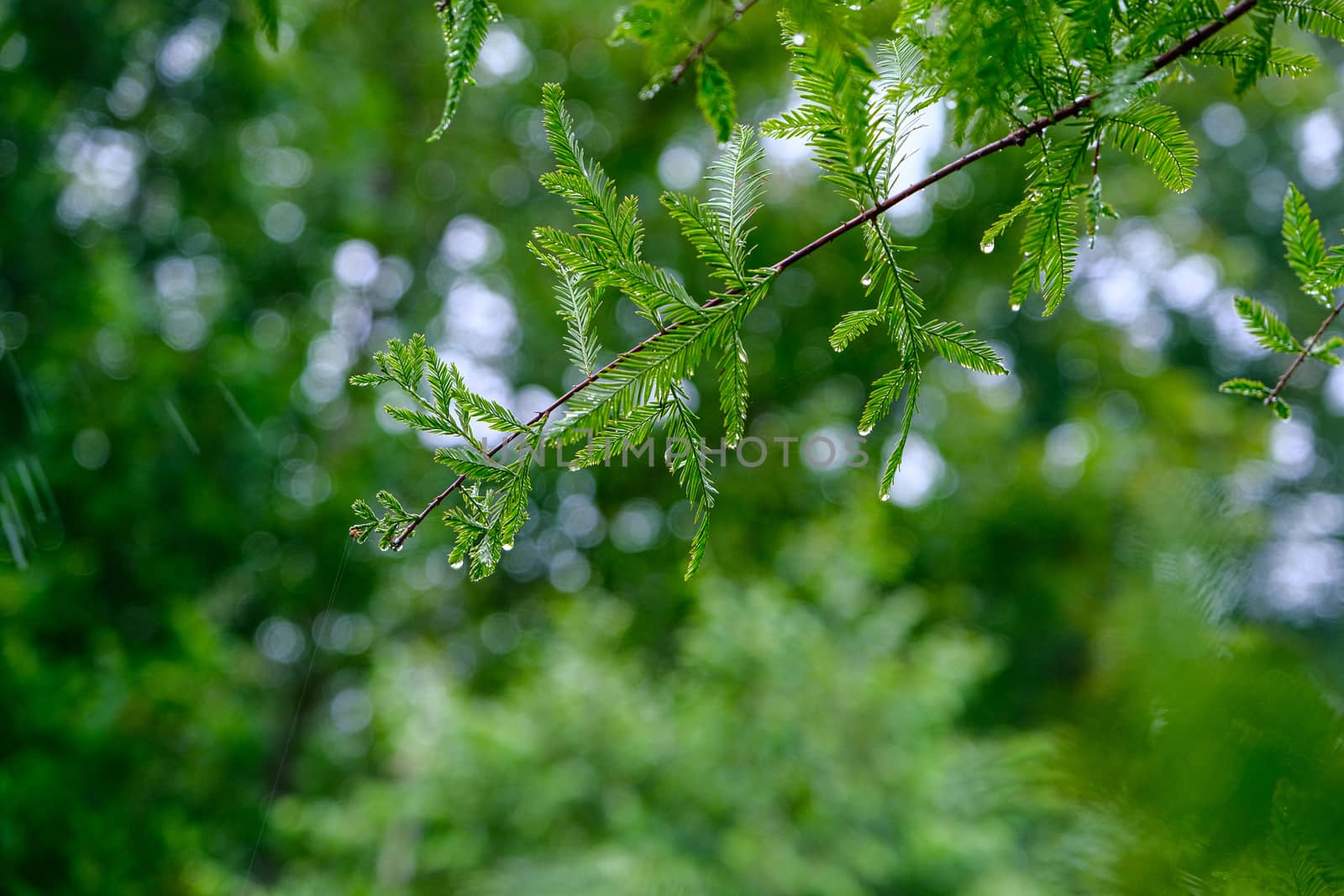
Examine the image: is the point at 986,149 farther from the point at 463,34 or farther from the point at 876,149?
the point at 463,34

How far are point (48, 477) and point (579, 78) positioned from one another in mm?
3711

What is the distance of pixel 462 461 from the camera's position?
73 centimetres

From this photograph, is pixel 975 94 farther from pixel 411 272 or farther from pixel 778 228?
pixel 411 272

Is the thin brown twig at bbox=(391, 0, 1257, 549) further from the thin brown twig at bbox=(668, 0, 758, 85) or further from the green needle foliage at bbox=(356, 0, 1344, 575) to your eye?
the thin brown twig at bbox=(668, 0, 758, 85)

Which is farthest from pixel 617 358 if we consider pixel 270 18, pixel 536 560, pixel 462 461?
pixel 536 560

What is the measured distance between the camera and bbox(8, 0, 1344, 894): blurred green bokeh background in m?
0.58

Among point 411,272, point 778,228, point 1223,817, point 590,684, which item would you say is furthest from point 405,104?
point 1223,817

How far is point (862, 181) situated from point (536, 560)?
17.9 ft

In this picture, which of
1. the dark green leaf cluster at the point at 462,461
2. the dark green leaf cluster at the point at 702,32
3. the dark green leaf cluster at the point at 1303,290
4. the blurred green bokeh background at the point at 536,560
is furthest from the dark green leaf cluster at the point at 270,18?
the dark green leaf cluster at the point at 1303,290

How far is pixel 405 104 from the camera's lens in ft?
18.0

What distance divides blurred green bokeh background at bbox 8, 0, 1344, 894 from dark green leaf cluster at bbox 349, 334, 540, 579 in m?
0.48

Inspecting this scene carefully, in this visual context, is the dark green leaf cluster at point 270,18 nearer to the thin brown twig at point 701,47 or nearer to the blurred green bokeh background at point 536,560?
the thin brown twig at point 701,47

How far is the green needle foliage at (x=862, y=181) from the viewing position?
639 mm

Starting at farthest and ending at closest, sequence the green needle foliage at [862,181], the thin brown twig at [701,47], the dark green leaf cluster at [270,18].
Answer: the dark green leaf cluster at [270,18] < the green needle foliage at [862,181] < the thin brown twig at [701,47]
